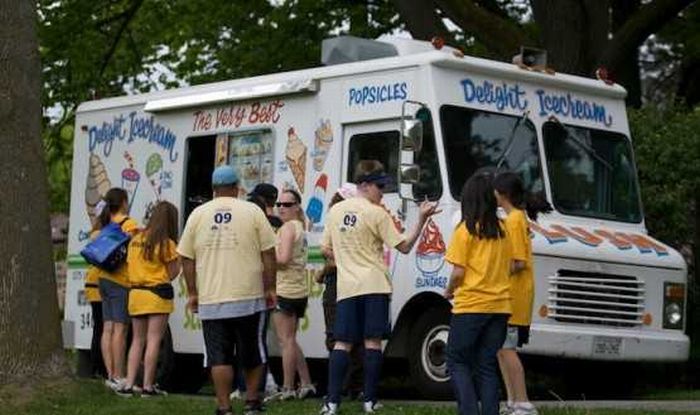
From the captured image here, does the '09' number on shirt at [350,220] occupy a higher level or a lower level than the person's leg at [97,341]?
higher

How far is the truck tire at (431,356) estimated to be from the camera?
13.6 meters

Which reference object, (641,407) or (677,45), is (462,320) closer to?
(641,407)

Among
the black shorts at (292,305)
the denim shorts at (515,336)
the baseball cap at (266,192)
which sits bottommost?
the denim shorts at (515,336)

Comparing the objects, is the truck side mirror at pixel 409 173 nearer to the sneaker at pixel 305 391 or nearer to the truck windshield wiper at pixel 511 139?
the truck windshield wiper at pixel 511 139

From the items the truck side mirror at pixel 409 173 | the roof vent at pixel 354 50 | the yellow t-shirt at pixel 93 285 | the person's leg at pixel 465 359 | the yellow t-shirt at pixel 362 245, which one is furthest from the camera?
the yellow t-shirt at pixel 93 285

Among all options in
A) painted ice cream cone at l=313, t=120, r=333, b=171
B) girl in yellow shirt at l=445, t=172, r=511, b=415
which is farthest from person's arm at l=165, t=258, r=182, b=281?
girl in yellow shirt at l=445, t=172, r=511, b=415

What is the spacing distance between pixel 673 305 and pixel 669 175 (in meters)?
2.51

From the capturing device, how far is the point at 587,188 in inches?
578

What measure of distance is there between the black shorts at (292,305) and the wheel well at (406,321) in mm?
787

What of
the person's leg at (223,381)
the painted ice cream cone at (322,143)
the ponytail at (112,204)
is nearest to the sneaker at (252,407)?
the person's leg at (223,381)

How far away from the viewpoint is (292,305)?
45.2 feet

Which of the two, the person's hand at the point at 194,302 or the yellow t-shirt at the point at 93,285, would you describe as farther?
the yellow t-shirt at the point at 93,285

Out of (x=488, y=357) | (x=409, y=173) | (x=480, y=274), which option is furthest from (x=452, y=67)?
(x=488, y=357)

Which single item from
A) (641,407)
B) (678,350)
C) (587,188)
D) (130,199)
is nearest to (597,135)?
(587,188)
